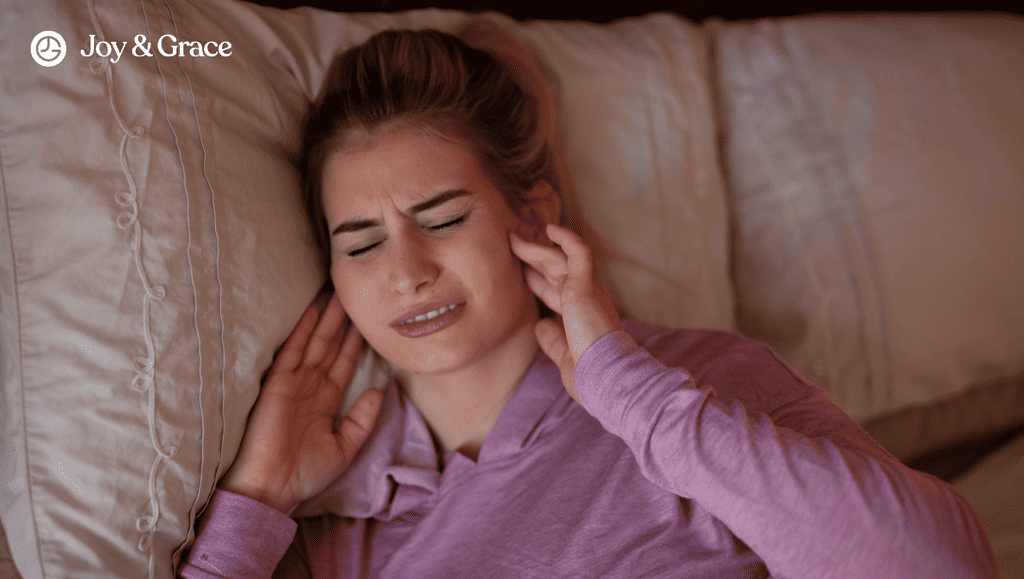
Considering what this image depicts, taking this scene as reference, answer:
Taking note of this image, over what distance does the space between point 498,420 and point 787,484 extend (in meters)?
0.51

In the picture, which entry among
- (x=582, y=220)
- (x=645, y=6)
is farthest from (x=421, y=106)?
(x=645, y=6)

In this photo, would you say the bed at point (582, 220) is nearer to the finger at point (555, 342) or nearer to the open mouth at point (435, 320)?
the open mouth at point (435, 320)

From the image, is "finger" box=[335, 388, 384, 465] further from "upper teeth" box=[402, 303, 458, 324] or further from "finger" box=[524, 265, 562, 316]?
"finger" box=[524, 265, 562, 316]

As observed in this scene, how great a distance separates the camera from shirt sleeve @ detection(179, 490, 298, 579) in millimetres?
970

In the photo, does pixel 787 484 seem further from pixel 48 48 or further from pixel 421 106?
pixel 48 48

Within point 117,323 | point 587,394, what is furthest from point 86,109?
point 587,394

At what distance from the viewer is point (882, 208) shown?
1.46m

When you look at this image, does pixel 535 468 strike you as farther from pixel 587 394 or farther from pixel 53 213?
pixel 53 213

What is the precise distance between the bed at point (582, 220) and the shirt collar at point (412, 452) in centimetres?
15

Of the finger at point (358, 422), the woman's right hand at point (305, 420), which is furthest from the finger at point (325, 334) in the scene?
the finger at point (358, 422)

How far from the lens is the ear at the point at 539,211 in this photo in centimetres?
120

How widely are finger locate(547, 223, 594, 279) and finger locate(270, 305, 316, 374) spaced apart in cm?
47

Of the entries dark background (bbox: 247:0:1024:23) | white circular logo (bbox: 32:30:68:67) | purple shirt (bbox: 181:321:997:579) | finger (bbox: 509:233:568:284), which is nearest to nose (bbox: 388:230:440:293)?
finger (bbox: 509:233:568:284)

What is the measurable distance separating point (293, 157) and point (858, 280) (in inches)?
49.7
